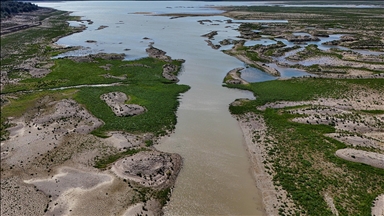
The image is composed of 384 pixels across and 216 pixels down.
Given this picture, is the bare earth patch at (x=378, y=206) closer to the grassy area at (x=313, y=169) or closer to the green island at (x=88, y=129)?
the grassy area at (x=313, y=169)

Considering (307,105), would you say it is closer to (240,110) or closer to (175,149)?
(240,110)

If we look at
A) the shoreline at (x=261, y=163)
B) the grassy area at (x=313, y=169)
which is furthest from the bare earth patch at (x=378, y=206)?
the shoreline at (x=261, y=163)

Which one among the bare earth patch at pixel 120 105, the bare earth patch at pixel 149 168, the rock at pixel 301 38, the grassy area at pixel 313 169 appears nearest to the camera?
the grassy area at pixel 313 169

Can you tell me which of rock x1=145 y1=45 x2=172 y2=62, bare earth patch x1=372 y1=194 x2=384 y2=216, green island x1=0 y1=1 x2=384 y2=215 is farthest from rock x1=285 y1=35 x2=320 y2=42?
bare earth patch x1=372 y1=194 x2=384 y2=216

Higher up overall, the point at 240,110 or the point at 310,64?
the point at 310,64

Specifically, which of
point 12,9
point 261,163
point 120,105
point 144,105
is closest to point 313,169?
point 261,163

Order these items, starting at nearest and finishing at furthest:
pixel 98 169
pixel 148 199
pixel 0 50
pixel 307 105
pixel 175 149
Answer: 1. pixel 148 199
2. pixel 98 169
3. pixel 175 149
4. pixel 307 105
5. pixel 0 50

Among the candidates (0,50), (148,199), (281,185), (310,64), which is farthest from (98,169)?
(0,50)
